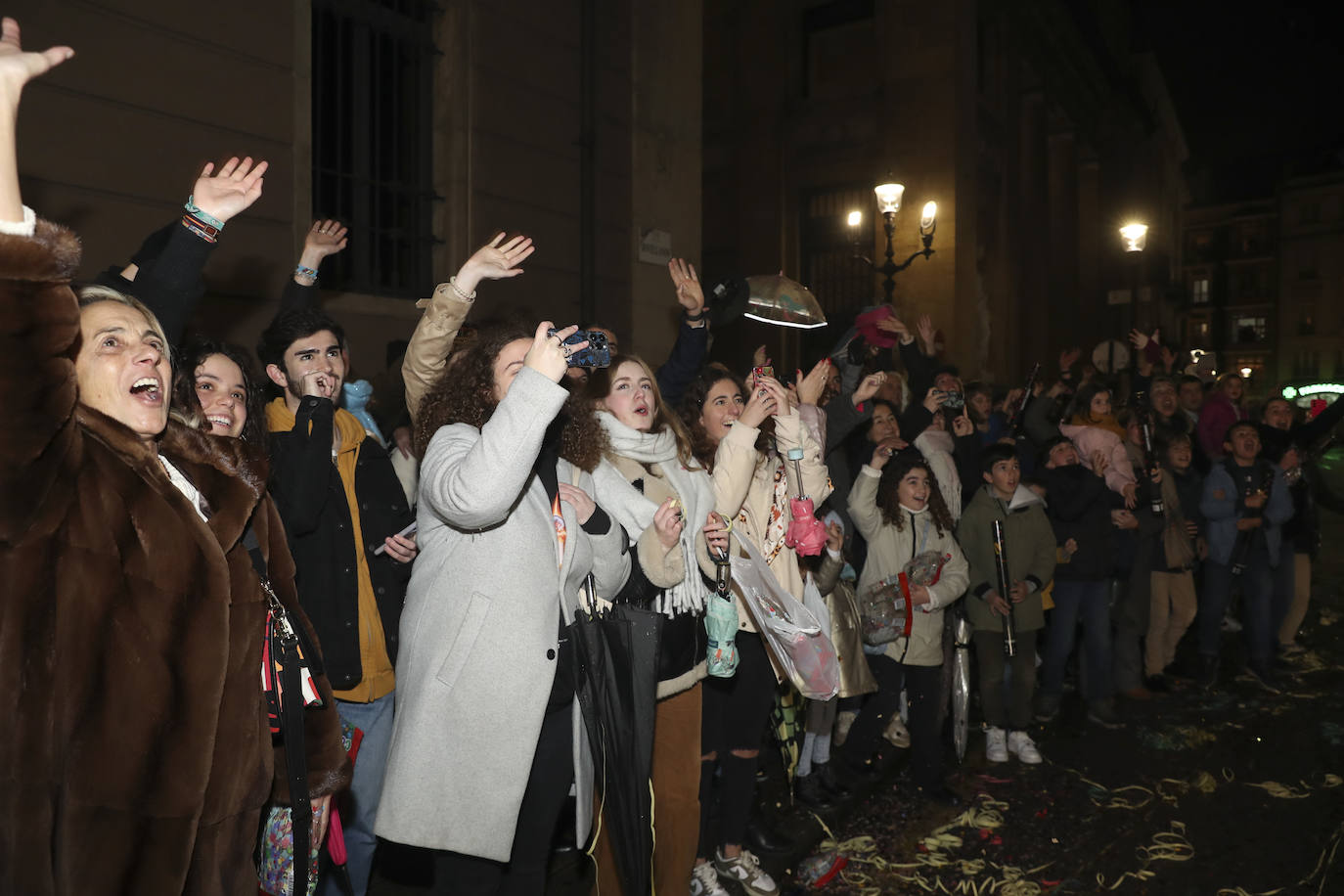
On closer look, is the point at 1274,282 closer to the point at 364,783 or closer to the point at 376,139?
the point at 376,139

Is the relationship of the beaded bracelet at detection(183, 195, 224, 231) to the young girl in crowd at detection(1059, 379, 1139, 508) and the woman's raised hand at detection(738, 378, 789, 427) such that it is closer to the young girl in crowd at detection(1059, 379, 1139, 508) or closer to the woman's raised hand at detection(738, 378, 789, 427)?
the woman's raised hand at detection(738, 378, 789, 427)

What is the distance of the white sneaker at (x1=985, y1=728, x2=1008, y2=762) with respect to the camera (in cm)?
598

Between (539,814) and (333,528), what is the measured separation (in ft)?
4.22

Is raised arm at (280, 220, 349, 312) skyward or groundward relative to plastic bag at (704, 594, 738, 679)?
skyward

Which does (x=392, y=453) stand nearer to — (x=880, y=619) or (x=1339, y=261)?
(x=880, y=619)

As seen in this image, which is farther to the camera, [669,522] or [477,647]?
[669,522]

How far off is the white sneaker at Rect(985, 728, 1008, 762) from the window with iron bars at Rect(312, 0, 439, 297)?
18.9 feet

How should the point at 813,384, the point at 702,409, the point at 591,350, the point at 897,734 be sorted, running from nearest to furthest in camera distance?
1. the point at 591,350
2. the point at 702,409
3. the point at 813,384
4. the point at 897,734

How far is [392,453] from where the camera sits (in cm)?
433

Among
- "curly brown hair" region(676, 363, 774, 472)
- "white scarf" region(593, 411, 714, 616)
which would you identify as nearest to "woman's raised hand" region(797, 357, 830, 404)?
"curly brown hair" region(676, 363, 774, 472)

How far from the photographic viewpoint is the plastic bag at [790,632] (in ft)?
11.8

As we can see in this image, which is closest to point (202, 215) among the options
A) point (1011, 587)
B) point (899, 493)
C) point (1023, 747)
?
point (899, 493)

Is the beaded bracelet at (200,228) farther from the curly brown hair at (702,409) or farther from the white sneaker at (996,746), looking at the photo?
the white sneaker at (996,746)

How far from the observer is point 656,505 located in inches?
142
